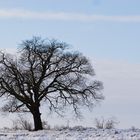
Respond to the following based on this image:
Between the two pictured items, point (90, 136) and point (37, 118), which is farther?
point (37, 118)

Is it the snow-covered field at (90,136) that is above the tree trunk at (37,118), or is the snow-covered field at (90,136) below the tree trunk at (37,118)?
below

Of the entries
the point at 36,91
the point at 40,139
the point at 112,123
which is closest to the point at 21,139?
the point at 40,139

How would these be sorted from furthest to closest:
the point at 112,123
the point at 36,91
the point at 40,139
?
1. the point at 112,123
2. the point at 36,91
3. the point at 40,139

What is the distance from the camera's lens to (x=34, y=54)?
41.5 metres

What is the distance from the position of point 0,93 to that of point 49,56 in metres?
5.27

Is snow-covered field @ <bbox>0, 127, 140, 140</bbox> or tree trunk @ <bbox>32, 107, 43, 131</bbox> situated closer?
snow-covered field @ <bbox>0, 127, 140, 140</bbox>

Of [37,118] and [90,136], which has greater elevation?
[37,118]

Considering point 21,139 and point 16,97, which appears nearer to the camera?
point 21,139

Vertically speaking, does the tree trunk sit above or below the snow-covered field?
above

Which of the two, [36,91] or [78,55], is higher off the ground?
[78,55]

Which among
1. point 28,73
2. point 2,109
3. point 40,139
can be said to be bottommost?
point 40,139

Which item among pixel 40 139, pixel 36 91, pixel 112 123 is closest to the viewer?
pixel 40 139

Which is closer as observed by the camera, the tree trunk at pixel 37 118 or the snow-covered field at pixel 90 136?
the snow-covered field at pixel 90 136

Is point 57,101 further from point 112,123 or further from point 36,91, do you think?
point 112,123
